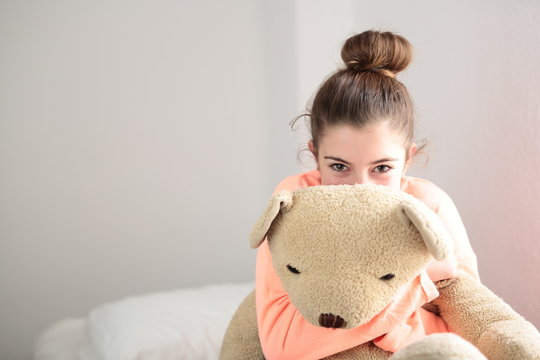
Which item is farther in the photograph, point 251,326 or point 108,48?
point 108,48

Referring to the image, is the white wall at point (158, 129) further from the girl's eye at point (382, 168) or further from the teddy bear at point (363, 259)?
the teddy bear at point (363, 259)

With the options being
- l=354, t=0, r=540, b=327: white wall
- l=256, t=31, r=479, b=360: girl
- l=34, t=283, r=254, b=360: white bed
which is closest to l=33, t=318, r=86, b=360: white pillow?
l=34, t=283, r=254, b=360: white bed

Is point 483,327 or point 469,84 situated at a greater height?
point 469,84

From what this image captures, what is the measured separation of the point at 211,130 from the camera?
2113 millimetres

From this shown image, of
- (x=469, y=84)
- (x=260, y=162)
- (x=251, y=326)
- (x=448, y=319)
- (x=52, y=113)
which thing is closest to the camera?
(x=448, y=319)

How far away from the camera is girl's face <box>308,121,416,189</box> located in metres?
1.08

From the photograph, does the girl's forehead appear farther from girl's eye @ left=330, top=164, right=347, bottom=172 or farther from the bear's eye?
the bear's eye

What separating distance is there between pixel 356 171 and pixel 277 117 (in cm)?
111

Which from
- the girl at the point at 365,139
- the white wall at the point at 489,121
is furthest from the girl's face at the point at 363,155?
the white wall at the point at 489,121

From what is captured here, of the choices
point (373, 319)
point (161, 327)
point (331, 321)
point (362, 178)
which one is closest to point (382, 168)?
point (362, 178)

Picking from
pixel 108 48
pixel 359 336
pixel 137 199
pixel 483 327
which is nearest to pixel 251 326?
pixel 359 336

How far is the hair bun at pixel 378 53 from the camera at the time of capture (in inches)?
44.9

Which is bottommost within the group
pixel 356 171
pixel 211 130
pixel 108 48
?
pixel 211 130

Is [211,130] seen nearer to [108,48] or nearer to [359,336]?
[108,48]
